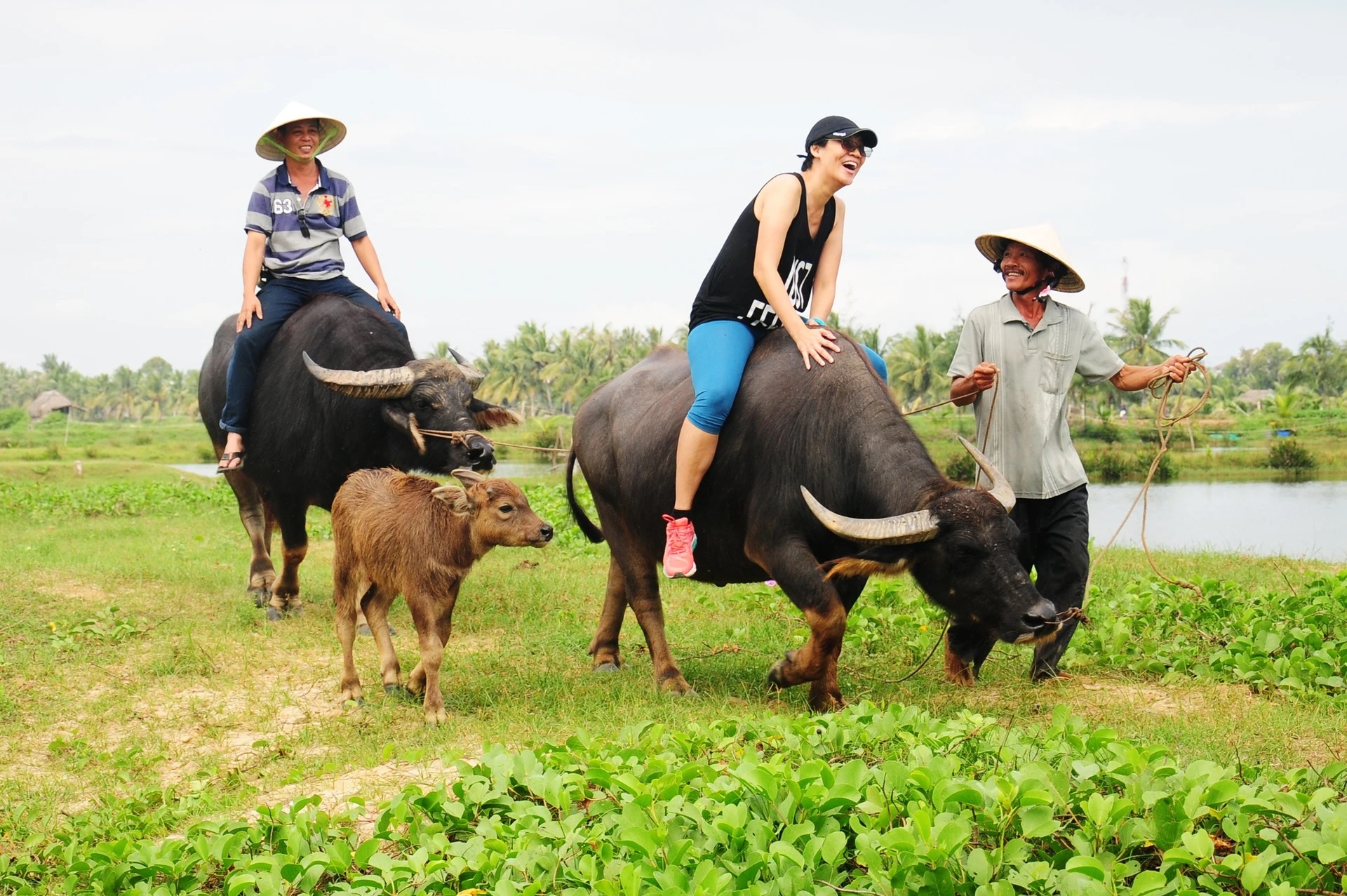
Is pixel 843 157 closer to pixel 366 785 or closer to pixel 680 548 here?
pixel 680 548

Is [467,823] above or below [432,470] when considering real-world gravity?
below

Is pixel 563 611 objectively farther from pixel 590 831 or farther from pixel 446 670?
pixel 590 831

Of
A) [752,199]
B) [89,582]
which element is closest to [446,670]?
[752,199]

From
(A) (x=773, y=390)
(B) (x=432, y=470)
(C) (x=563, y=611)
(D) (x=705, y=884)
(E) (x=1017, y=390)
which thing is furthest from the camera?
(C) (x=563, y=611)

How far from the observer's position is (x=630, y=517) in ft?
17.1

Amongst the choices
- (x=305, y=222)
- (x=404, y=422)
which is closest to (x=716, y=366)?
(x=404, y=422)

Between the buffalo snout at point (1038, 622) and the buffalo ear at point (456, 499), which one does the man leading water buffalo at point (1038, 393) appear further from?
the buffalo ear at point (456, 499)

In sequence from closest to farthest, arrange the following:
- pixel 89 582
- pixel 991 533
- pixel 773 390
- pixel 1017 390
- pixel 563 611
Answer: pixel 991 533 → pixel 773 390 → pixel 1017 390 → pixel 563 611 → pixel 89 582

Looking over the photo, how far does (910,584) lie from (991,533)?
10.2 ft

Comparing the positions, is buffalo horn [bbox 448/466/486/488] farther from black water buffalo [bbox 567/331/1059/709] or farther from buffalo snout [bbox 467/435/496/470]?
buffalo snout [bbox 467/435/496/470]

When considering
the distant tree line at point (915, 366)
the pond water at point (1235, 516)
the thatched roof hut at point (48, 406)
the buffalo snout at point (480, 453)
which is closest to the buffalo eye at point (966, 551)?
the buffalo snout at point (480, 453)

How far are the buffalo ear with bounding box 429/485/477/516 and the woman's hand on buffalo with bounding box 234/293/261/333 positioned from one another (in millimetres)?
2405

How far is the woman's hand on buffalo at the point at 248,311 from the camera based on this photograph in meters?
6.47

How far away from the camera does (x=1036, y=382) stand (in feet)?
16.6
